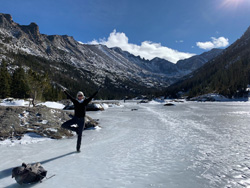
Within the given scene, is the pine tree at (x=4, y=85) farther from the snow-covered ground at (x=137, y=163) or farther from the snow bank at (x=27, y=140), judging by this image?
the snow-covered ground at (x=137, y=163)

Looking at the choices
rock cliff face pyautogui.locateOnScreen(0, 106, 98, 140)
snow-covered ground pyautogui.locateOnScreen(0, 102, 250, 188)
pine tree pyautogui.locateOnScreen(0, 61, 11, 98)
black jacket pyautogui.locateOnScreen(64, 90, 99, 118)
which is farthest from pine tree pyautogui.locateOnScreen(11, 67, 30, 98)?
black jacket pyautogui.locateOnScreen(64, 90, 99, 118)

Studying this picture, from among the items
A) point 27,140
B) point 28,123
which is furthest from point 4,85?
point 27,140

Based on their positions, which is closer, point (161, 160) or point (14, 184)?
point (14, 184)

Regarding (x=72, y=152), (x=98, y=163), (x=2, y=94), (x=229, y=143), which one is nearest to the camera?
(x=98, y=163)

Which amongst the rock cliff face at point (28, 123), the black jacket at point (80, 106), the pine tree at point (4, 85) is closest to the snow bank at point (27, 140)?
the rock cliff face at point (28, 123)

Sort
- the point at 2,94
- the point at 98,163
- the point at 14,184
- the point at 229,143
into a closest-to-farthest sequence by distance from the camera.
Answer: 1. the point at 14,184
2. the point at 98,163
3. the point at 229,143
4. the point at 2,94

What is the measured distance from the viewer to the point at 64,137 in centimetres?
1267

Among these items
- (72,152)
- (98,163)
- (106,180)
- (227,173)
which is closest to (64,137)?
(72,152)

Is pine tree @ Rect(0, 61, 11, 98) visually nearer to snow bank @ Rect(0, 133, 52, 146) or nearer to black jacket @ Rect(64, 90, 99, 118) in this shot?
snow bank @ Rect(0, 133, 52, 146)

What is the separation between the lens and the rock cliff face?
1152 centimetres

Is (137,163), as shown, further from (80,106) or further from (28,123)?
(28,123)

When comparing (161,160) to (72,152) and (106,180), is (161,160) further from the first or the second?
(72,152)

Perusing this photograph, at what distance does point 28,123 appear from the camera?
12.8 metres

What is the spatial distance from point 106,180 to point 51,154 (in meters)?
4.32
